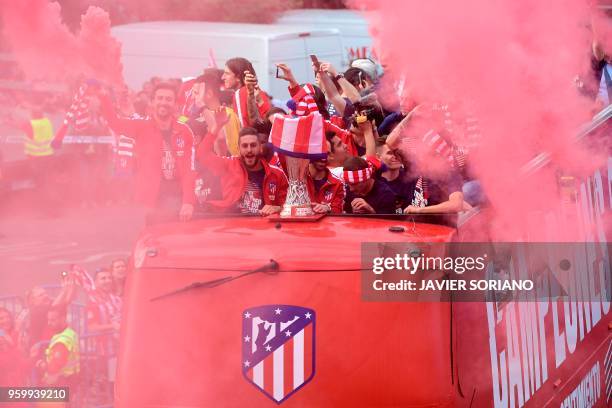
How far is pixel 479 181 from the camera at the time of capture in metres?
5.80

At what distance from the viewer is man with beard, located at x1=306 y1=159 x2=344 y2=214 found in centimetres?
594

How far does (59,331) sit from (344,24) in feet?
22.8

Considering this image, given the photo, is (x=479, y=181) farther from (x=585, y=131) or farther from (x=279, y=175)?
(x=279, y=175)

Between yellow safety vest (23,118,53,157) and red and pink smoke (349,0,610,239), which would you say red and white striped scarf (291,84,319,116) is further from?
yellow safety vest (23,118,53,157)

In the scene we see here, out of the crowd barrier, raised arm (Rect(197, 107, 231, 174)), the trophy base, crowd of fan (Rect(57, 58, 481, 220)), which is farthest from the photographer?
the crowd barrier

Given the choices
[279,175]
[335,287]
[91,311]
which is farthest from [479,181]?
[91,311]

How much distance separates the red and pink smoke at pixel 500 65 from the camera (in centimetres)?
586

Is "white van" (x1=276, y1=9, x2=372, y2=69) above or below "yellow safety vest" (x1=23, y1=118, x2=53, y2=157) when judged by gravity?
above

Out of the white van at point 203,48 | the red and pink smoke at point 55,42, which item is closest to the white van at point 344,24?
the white van at point 203,48

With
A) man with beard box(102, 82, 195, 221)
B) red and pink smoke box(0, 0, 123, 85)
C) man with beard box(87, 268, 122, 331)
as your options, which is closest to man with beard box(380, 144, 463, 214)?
man with beard box(102, 82, 195, 221)

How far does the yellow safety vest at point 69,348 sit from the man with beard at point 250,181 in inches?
65.6

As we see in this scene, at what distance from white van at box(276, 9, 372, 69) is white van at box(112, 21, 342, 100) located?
564mm

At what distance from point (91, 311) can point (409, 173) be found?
8.51ft

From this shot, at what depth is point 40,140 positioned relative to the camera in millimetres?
10898
